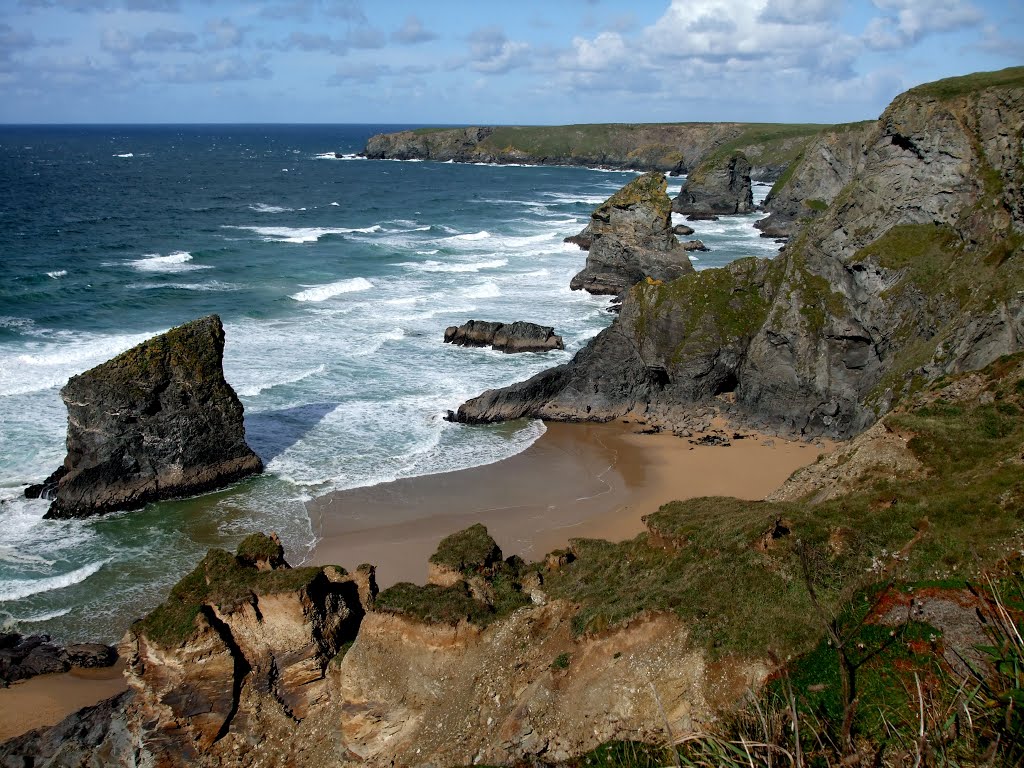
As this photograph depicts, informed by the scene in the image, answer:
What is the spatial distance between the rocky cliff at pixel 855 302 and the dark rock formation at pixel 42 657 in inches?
759

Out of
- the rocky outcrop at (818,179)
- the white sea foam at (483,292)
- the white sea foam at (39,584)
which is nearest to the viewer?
the white sea foam at (39,584)

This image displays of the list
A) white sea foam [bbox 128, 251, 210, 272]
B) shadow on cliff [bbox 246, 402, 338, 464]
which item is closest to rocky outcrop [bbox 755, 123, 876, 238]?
white sea foam [bbox 128, 251, 210, 272]

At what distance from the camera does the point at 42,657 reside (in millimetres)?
21766

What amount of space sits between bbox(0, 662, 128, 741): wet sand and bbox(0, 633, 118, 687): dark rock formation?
0.19 metres

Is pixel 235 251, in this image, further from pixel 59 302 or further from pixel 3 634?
pixel 3 634

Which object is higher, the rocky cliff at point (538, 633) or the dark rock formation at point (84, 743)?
the rocky cliff at point (538, 633)

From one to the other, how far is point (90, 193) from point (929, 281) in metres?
105

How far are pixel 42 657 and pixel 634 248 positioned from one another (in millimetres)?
49286

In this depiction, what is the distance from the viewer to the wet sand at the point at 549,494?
27891mm

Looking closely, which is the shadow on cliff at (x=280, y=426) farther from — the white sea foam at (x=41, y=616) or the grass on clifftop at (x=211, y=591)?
the grass on clifftop at (x=211, y=591)

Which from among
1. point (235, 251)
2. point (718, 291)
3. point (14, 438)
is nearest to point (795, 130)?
point (235, 251)

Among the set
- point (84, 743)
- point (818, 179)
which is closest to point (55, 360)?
point (84, 743)

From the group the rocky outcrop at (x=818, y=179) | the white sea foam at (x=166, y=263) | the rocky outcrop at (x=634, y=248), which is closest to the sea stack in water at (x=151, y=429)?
the rocky outcrop at (x=634, y=248)

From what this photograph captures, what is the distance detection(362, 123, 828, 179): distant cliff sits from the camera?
16988cm
